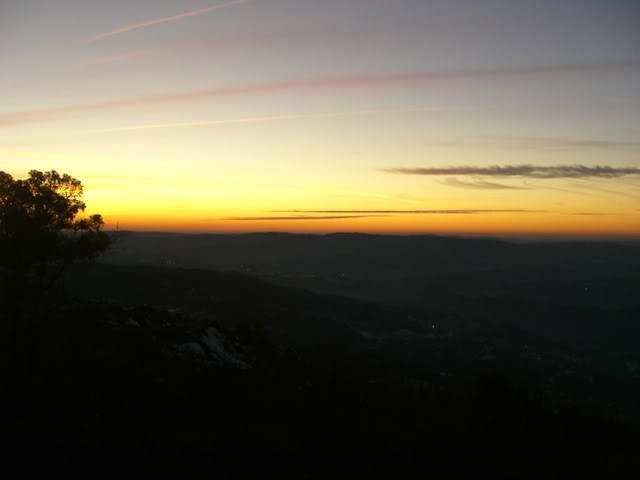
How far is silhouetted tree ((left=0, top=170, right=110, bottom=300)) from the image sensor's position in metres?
31.9

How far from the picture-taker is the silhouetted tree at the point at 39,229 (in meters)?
31.9

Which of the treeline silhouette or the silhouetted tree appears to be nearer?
the treeline silhouette

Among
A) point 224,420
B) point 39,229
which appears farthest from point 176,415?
point 39,229

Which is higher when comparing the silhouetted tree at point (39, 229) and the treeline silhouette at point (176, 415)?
the silhouetted tree at point (39, 229)

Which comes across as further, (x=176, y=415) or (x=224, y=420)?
(x=176, y=415)

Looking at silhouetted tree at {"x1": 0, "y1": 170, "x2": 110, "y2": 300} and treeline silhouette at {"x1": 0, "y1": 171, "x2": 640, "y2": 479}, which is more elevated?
silhouetted tree at {"x1": 0, "y1": 170, "x2": 110, "y2": 300}

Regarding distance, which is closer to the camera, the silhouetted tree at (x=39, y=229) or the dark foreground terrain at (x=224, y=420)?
the dark foreground terrain at (x=224, y=420)

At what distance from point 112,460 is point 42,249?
1876 cm

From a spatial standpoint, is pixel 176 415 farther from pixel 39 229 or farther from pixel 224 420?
pixel 39 229

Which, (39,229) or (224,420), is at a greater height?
(39,229)

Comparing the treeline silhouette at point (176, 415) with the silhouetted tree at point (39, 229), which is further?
the silhouetted tree at point (39, 229)

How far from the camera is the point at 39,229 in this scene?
1294 inches

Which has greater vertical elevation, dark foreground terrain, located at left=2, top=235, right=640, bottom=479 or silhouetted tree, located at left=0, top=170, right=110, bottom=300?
silhouetted tree, located at left=0, top=170, right=110, bottom=300

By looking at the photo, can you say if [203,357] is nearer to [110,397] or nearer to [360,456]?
[110,397]
